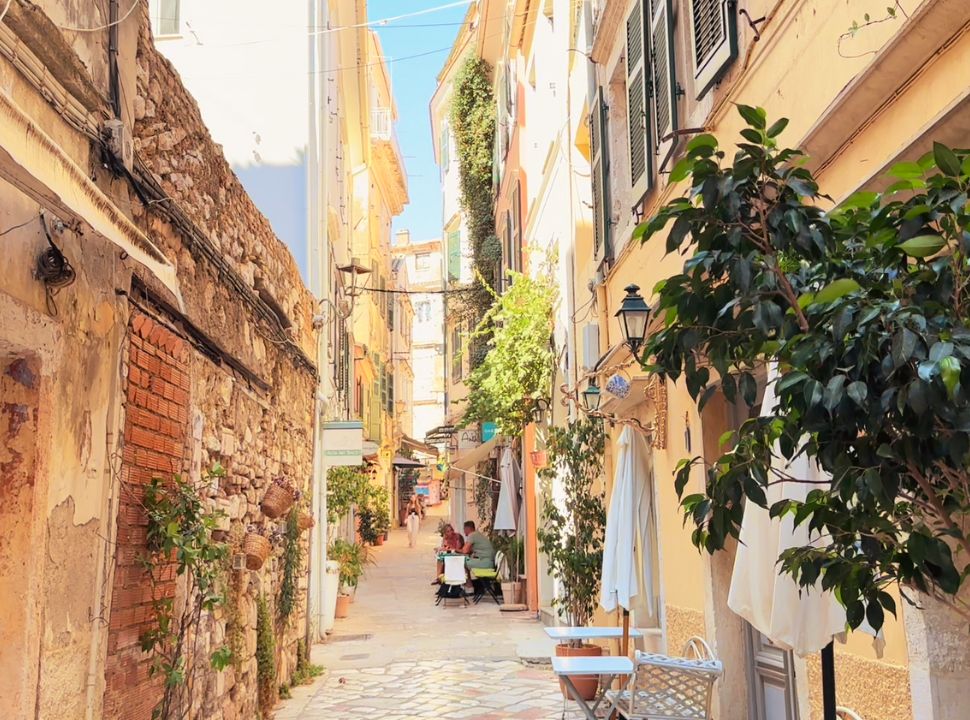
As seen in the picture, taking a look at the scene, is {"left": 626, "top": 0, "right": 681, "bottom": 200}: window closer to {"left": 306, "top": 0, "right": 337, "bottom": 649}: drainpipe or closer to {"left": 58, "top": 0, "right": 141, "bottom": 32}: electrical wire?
{"left": 58, "top": 0, "right": 141, "bottom": 32}: electrical wire

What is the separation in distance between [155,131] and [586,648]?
19.0 ft

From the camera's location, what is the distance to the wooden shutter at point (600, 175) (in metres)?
8.77

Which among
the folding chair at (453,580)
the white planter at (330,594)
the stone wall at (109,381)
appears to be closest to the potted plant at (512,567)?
the folding chair at (453,580)

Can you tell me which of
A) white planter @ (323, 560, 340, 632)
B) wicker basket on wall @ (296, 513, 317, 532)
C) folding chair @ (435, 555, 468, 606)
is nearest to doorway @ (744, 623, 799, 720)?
wicker basket on wall @ (296, 513, 317, 532)

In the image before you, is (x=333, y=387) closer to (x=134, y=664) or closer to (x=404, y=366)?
(x=134, y=664)

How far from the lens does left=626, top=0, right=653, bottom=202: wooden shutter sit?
23.5 ft

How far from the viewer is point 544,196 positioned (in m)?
14.1

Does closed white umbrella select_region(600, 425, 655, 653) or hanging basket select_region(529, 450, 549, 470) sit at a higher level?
hanging basket select_region(529, 450, 549, 470)

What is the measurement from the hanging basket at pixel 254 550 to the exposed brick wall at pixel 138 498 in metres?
1.72

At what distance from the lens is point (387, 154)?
29688 mm

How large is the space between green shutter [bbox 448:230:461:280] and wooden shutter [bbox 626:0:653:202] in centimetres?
1991

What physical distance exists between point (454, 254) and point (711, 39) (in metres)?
23.5

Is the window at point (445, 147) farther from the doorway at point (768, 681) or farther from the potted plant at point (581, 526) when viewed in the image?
the doorway at point (768, 681)

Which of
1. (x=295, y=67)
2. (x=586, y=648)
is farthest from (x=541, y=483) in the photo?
(x=295, y=67)
